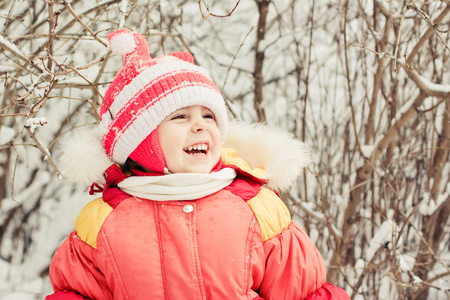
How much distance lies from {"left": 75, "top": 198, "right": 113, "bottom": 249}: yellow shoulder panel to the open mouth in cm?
A: 37

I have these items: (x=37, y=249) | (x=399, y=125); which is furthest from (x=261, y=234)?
(x=37, y=249)

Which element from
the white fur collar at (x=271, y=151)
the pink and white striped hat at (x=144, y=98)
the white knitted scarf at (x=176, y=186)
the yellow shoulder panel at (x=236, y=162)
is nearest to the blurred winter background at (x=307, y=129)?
the white fur collar at (x=271, y=151)

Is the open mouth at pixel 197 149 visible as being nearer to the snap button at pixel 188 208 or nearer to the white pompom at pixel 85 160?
the snap button at pixel 188 208

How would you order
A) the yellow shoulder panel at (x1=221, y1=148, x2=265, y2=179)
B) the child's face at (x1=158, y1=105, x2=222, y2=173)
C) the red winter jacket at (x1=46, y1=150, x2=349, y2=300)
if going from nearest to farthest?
the red winter jacket at (x1=46, y1=150, x2=349, y2=300)
the child's face at (x1=158, y1=105, x2=222, y2=173)
the yellow shoulder panel at (x1=221, y1=148, x2=265, y2=179)

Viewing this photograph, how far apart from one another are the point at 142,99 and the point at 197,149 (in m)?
0.29

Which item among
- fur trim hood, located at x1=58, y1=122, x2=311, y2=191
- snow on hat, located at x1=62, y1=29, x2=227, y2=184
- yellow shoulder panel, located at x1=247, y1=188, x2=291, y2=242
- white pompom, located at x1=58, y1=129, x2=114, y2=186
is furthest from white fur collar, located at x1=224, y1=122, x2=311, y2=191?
white pompom, located at x1=58, y1=129, x2=114, y2=186

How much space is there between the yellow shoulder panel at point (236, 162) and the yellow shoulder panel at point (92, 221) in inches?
20.4

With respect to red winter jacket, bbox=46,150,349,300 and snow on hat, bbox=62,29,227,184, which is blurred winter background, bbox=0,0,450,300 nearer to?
snow on hat, bbox=62,29,227,184

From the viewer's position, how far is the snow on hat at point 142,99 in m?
1.52

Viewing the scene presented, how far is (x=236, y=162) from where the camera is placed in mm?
1702

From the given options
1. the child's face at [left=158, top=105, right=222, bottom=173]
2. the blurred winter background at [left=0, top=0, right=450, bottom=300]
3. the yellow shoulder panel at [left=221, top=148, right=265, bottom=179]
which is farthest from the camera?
the blurred winter background at [left=0, top=0, right=450, bottom=300]

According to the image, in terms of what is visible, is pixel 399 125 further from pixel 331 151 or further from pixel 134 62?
pixel 134 62

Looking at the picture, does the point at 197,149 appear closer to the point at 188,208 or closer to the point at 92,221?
the point at 188,208

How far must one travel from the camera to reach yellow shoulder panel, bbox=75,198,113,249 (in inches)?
58.3
